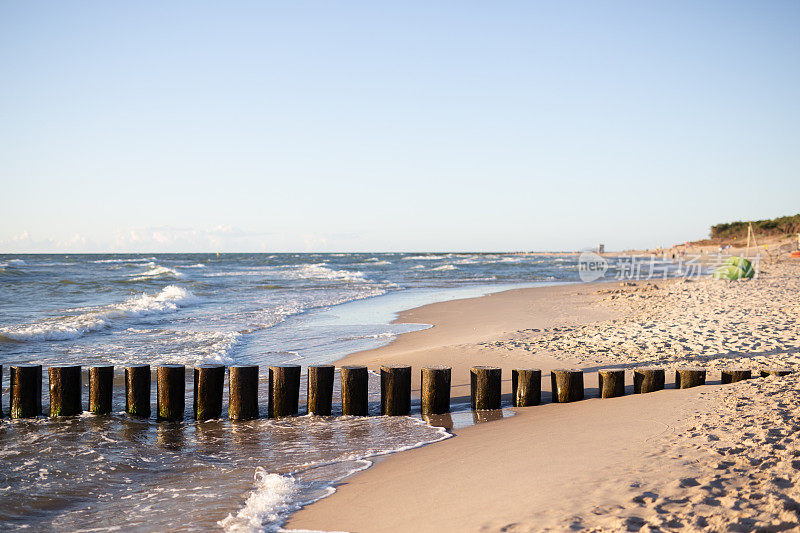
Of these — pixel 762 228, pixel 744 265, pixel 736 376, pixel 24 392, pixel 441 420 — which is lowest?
pixel 441 420

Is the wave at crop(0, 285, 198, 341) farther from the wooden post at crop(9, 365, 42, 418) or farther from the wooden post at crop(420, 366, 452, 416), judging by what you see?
the wooden post at crop(420, 366, 452, 416)

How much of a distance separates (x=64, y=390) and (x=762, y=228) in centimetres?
8735

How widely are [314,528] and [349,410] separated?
9.27 feet

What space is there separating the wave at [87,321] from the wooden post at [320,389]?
8166 millimetres

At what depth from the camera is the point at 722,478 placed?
11.9ft

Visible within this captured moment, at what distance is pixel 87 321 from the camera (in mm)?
13711

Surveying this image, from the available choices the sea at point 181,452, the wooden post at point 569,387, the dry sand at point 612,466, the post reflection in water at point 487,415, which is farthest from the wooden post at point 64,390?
the wooden post at point 569,387

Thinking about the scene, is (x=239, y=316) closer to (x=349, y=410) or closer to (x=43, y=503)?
(x=349, y=410)

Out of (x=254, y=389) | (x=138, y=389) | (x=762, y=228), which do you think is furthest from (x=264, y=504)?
(x=762, y=228)

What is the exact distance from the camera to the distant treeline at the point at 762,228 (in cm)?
6849

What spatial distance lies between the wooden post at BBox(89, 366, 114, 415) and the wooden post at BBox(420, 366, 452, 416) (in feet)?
11.7

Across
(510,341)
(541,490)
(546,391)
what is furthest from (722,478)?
(510,341)

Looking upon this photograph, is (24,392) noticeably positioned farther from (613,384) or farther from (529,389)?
(613,384)

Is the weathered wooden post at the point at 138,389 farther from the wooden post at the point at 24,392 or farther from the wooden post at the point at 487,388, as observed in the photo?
the wooden post at the point at 487,388
